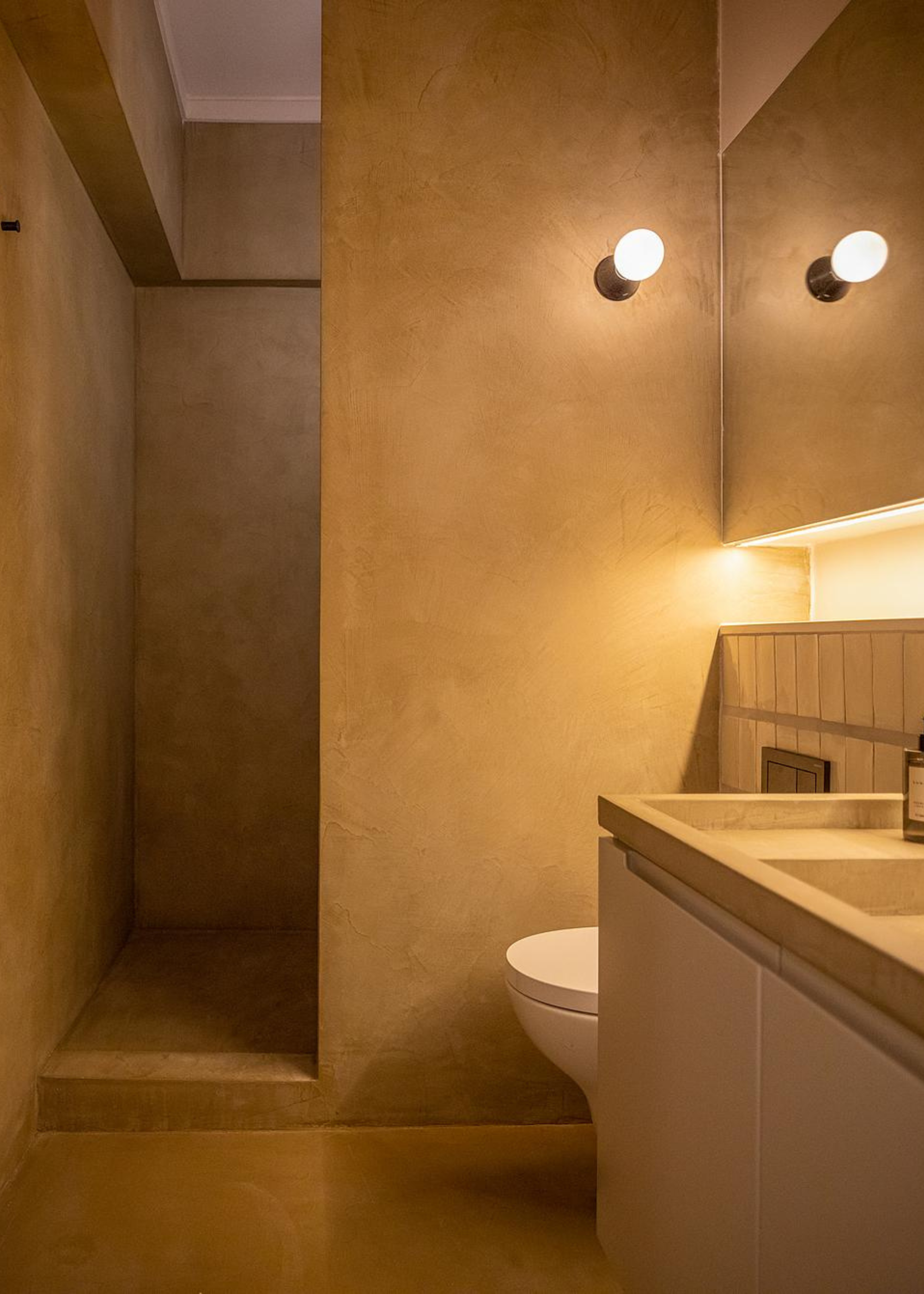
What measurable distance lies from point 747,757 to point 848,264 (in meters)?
1.02

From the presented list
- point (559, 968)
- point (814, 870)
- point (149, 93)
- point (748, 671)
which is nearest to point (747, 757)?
point (748, 671)

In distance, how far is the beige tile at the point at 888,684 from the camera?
1.65 meters

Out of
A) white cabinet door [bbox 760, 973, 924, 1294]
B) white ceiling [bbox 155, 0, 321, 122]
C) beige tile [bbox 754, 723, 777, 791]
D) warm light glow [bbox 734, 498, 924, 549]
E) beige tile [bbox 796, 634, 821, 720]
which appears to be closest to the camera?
white cabinet door [bbox 760, 973, 924, 1294]

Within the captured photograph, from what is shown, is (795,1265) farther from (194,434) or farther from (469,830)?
(194,434)

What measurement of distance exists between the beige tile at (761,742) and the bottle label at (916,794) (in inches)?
27.5

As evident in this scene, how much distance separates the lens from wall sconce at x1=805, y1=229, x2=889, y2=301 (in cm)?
168

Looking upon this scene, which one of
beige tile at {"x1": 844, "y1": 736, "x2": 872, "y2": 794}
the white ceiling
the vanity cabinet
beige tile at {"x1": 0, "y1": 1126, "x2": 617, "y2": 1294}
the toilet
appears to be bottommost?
beige tile at {"x1": 0, "y1": 1126, "x2": 617, "y2": 1294}

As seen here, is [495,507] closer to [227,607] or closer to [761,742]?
[761,742]

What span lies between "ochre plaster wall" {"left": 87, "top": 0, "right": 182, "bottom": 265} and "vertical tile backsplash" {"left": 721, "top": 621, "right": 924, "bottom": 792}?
191 centimetres

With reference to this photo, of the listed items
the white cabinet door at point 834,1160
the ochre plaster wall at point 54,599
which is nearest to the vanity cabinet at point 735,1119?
the white cabinet door at point 834,1160

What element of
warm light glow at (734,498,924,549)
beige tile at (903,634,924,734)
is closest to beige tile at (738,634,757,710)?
warm light glow at (734,498,924,549)

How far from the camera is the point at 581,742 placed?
7.54ft

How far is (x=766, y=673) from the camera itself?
6.97ft

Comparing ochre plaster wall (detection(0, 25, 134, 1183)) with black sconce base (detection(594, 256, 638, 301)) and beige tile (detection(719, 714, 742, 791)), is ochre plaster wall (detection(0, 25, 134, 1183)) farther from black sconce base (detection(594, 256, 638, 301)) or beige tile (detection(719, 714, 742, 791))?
beige tile (detection(719, 714, 742, 791))
